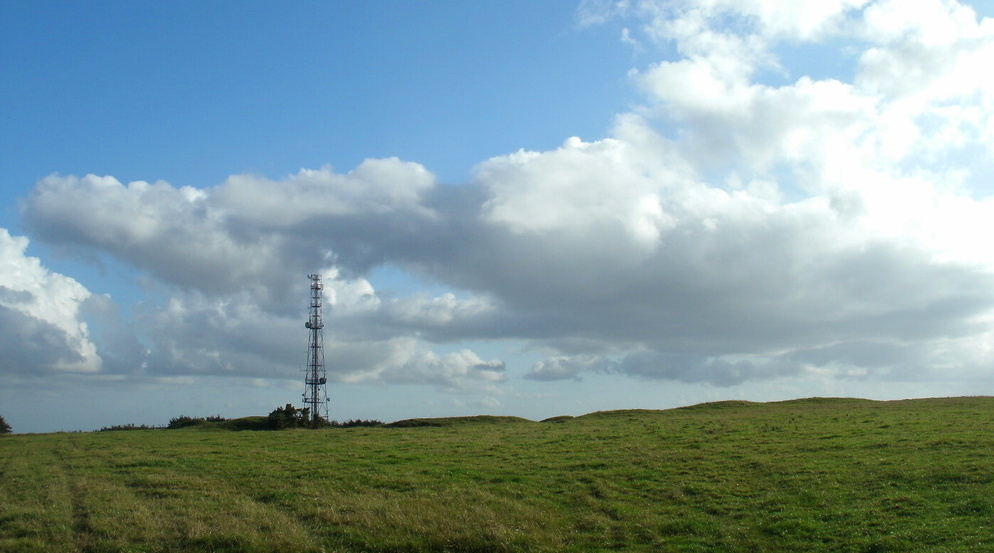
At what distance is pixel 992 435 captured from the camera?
29.7 meters

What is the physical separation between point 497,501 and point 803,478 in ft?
34.0

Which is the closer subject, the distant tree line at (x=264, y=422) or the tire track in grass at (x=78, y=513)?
the tire track in grass at (x=78, y=513)

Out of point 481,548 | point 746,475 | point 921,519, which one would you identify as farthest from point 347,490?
point 921,519

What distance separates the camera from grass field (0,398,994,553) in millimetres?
18172

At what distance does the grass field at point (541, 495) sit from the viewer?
18.2 metres

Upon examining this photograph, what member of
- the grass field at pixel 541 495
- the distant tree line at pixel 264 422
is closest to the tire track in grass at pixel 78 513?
the grass field at pixel 541 495

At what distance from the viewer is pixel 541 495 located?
2361 centimetres

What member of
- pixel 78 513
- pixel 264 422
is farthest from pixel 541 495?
pixel 264 422

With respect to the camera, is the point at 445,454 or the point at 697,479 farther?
the point at 445,454

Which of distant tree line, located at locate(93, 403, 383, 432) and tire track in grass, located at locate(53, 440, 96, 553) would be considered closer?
tire track in grass, located at locate(53, 440, 96, 553)

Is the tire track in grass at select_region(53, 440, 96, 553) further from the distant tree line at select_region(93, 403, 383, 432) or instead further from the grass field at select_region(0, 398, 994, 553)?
the distant tree line at select_region(93, 403, 383, 432)

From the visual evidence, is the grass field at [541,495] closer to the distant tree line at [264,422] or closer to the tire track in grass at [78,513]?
the tire track in grass at [78,513]

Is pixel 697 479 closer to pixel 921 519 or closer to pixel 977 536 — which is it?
pixel 921 519

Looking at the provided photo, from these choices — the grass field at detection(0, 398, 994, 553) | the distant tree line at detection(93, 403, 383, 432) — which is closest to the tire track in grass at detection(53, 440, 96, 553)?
the grass field at detection(0, 398, 994, 553)
